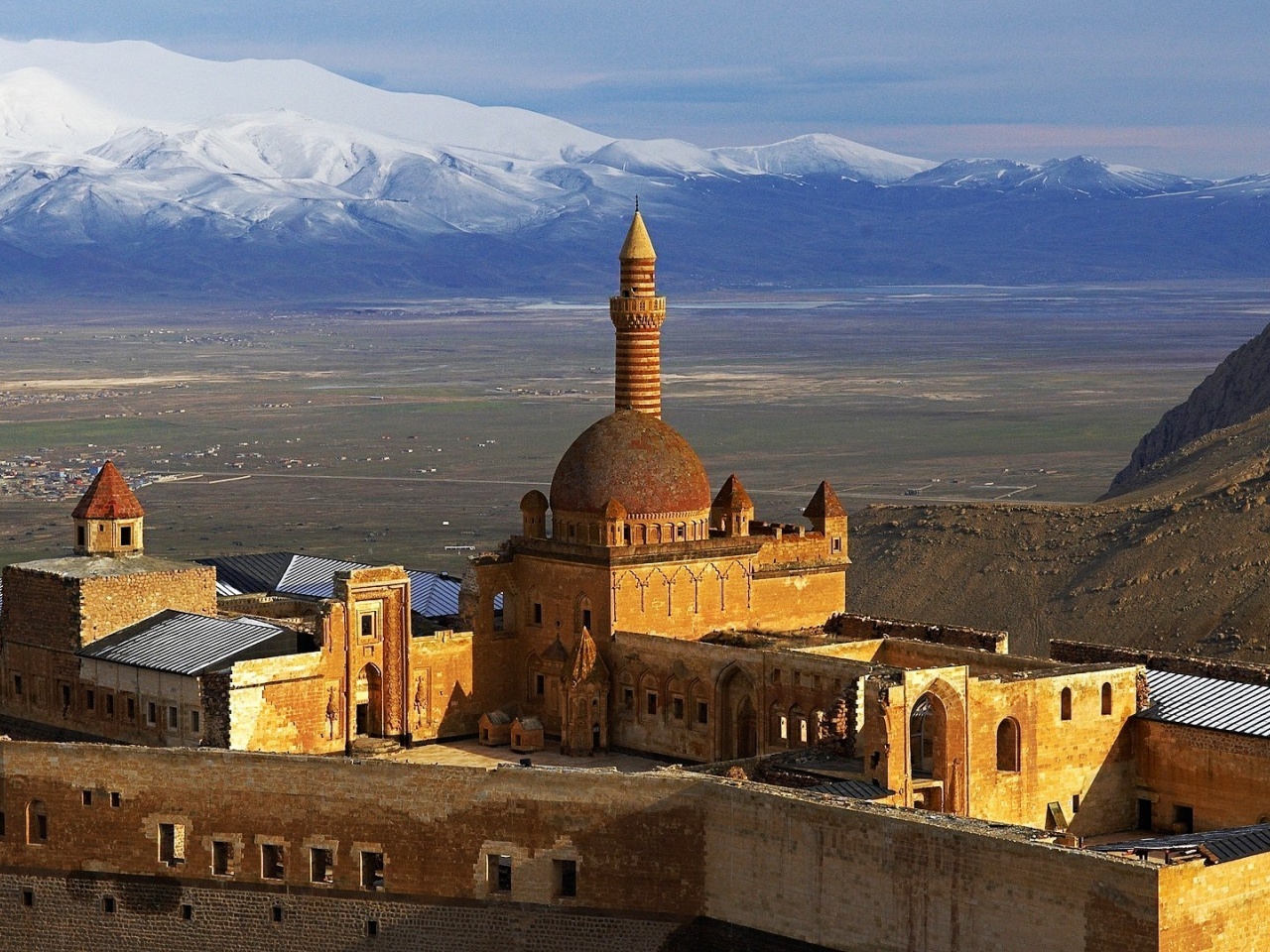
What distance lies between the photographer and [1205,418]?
106 metres

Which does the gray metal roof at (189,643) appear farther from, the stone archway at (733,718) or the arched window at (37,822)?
the stone archway at (733,718)

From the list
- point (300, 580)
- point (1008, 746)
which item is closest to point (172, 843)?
point (1008, 746)

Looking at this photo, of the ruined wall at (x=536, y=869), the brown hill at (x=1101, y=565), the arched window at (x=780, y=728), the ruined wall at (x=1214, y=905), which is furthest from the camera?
the brown hill at (x=1101, y=565)

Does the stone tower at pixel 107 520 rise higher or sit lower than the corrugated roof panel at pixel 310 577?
higher

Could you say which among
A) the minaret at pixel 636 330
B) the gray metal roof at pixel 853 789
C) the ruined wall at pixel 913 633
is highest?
the minaret at pixel 636 330

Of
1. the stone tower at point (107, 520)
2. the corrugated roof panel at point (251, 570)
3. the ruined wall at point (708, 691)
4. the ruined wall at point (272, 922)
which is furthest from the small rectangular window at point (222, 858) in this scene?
the corrugated roof panel at point (251, 570)

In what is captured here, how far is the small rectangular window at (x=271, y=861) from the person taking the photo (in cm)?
4544

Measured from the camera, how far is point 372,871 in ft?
147

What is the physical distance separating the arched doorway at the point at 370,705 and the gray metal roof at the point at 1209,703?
15.2 m

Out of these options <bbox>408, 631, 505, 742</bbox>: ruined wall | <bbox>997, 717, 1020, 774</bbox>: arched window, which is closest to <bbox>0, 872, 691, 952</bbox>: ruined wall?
Answer: <bbox>997, 717, 1020, 774</bbox>: arched window

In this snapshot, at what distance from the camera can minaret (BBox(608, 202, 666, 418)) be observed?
60.6 metres

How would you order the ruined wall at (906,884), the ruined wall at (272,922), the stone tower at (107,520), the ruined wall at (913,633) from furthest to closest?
the stone tower at (107,520) < the ruined wall at (913,633) < the ruined wall at (272,922) < the ruined wall at (906,884)

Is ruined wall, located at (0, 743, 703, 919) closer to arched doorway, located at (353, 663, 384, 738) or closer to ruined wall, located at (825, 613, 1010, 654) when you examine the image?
arched doorway, located at (353, 663, 384, 738)

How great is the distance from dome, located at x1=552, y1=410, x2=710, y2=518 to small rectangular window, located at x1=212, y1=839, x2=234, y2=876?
12736mm
